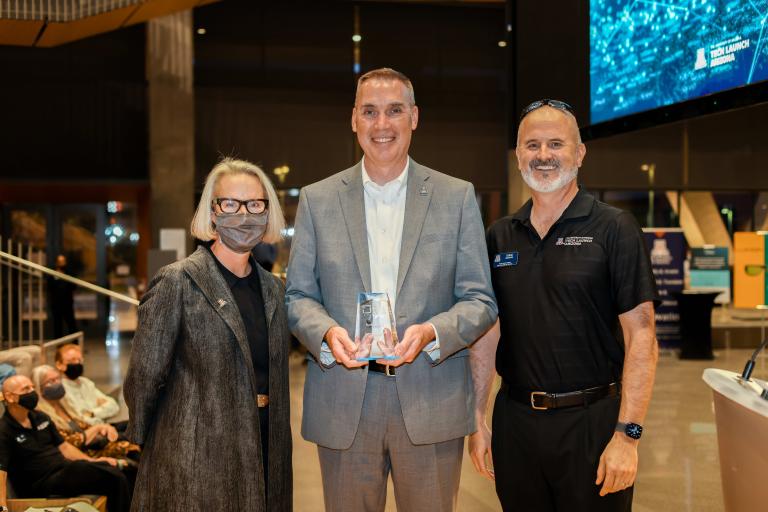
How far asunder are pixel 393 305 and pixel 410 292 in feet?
0.23

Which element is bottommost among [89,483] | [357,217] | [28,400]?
[89,483]

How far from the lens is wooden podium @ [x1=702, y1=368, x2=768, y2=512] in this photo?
7.74 feet

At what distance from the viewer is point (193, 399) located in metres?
2.41

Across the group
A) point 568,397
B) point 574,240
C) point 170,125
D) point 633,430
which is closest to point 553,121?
point 574,240

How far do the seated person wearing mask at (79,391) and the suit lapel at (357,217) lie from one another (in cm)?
488

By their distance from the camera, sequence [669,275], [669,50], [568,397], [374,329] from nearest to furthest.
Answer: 1. [374,329]
2. [568,397]
3. [669,50]
4. [669,275]

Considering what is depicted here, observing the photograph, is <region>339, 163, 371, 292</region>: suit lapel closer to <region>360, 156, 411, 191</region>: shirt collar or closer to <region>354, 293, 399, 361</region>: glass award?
<region>360, 156, 411, 191</region>: shirt collar

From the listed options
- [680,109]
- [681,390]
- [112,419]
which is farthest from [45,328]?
[680,109]

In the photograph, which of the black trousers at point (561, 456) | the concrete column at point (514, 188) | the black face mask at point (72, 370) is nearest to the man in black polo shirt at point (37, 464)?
the black face mask at point (72, 370)

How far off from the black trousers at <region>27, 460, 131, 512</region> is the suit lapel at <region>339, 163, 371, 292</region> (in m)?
3.08

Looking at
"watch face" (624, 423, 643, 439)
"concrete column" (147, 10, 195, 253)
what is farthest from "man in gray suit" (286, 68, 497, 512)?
"concrete column" (147, 10, 195, 253)

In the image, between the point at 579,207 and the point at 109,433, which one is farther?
the point at 109,433

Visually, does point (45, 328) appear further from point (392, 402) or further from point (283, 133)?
point (392, 402)

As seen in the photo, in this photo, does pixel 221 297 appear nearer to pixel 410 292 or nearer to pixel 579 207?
pixel 410 292
